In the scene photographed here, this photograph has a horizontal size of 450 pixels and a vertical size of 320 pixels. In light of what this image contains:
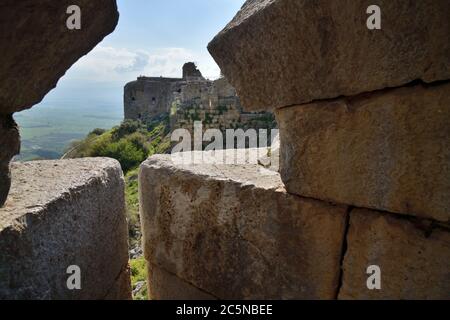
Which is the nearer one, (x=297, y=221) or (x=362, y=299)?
(x=362, y=299)

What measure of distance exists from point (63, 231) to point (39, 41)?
0.91m

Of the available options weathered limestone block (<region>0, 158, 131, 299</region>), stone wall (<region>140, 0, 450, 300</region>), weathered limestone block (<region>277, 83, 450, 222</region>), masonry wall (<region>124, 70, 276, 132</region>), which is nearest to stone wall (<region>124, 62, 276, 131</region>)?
masonry wall (<region>124, 70, 276, 132</region>)

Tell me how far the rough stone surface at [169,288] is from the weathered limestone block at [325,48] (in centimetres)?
132

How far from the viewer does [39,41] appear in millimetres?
1628

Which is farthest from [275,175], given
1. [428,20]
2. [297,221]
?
A: [428,20]

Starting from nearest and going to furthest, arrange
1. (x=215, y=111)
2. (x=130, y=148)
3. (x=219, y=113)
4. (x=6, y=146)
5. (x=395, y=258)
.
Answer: (x=6, y=146) < (x=395, y=258) < (x=219, y=113) < (x=215, y=111) < (x=130, y=148)

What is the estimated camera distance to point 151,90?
35.9m

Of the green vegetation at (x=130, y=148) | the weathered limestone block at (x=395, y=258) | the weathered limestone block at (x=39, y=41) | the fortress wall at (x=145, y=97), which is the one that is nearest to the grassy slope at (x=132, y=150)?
the green vegetation at (x=130, y=148)

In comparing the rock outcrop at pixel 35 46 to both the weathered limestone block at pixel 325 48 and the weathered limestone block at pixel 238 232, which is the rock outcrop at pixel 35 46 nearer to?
the weathered limestone block at pixel 325 48

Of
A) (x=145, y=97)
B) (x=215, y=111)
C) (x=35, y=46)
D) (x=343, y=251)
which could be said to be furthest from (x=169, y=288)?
(x=145, y=97)

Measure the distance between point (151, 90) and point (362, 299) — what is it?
35.2 m

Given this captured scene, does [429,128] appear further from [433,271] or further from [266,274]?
[266,274]

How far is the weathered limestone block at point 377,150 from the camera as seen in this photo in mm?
1710

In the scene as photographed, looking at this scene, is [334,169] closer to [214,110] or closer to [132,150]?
[214,110]
